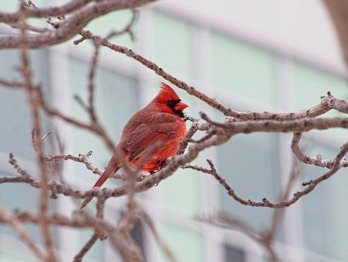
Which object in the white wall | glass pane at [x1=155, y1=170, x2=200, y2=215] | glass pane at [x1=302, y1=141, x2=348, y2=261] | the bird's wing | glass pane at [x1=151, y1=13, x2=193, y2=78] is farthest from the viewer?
glass pane at [x1=302, y1=141, x2=348, y2=261]

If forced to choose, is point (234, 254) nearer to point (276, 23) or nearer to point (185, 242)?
point (185, 242)

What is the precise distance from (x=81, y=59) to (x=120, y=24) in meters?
0.42

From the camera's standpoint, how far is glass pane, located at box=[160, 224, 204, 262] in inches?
455

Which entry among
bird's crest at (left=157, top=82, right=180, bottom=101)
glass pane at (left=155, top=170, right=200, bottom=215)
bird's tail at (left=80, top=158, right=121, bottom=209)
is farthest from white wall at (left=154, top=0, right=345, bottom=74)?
bird's tail at (left=80, top=158, right=121, bottom=209)

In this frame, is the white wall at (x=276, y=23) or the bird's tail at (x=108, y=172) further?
the white wall at (x=276, y=23)

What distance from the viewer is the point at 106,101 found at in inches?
455

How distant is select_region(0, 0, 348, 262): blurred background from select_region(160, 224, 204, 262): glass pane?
11 mm

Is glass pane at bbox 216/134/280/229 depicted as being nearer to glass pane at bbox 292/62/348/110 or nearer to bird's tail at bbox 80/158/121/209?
glass pane at bbox 292/62/348/110

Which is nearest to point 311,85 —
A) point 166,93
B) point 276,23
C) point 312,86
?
point 312,86

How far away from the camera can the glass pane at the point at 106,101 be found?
36.4 ft

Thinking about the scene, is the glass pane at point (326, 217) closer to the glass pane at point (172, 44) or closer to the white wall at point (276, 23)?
the white wall at point (276, 23)

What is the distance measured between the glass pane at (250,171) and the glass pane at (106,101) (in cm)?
108

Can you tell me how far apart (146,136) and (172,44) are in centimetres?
573

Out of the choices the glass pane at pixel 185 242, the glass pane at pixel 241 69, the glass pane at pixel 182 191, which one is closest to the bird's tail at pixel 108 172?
the glass pane at pixel 185 242
